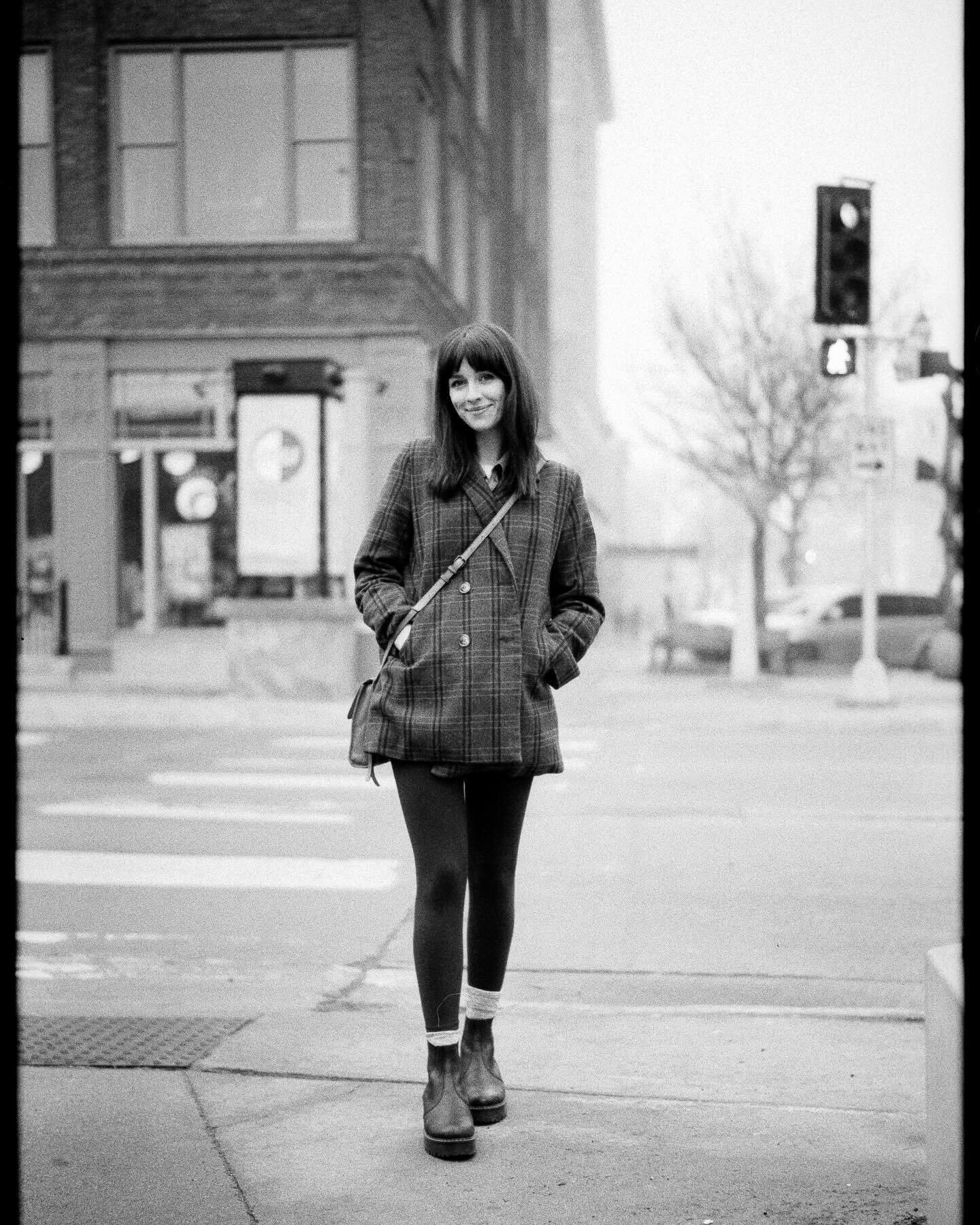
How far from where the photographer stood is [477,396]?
12.3 feet

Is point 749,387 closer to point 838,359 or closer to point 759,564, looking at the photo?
point 759,564

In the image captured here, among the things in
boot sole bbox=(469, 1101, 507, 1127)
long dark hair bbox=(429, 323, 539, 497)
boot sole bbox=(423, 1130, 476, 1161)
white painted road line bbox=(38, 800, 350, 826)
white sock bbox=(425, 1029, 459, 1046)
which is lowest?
white painted road line bbox=(38, 800, 350, 826)

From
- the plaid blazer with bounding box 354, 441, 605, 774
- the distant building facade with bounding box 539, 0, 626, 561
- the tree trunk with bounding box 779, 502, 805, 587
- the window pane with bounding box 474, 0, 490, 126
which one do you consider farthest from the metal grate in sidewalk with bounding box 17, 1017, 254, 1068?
the distant building facade with bounding box 539, 0, 626, 561

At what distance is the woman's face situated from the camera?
376cm

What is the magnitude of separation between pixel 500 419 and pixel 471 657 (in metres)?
0.62

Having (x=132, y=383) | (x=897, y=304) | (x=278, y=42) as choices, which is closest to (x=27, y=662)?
(x=132, y=383)

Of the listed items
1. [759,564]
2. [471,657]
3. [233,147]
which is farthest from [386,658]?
[759,564]

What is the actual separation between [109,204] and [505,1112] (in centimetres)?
2001

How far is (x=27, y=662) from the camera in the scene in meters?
21.5

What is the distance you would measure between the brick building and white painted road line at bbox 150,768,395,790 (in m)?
10.1

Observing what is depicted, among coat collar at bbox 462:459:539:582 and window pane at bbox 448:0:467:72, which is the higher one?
window pane at bbox 448:0:467:72

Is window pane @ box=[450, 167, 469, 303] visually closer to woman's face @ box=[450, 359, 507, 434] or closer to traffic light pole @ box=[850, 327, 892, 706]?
traffic light pole @ box=[850, 327, 892, 706]

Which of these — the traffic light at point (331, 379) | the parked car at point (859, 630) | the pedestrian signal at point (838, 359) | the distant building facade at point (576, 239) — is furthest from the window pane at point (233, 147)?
the distant building facade at point (576, 239)

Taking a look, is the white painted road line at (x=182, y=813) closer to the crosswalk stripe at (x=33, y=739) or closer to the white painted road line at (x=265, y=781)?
the white painted road line at (x=265, y=781)
